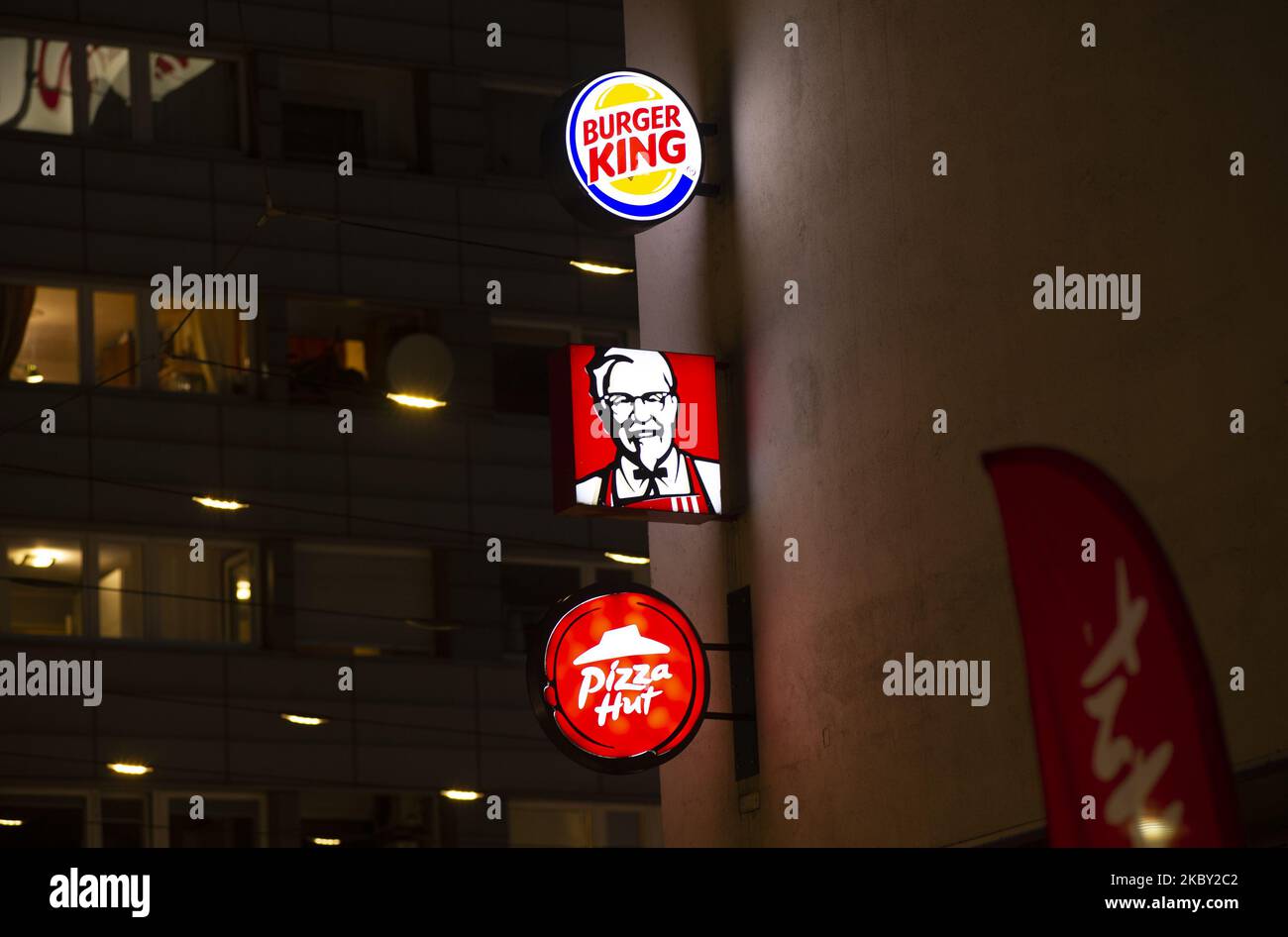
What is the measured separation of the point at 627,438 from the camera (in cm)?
1267

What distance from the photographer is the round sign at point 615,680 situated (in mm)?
11789

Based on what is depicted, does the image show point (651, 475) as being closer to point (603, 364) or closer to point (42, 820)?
point (603, 364)

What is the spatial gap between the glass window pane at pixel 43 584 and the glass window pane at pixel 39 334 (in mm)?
2003

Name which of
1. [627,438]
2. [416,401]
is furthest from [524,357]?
[627,438]

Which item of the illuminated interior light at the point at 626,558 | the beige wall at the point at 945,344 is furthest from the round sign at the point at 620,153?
the illuminated interior light at the point at 626,558

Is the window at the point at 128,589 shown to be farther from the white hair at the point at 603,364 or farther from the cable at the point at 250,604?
the white hair at the point at 603,364

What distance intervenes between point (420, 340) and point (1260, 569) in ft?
61.3

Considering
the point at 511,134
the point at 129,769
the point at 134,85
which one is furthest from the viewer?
the point at 511,134

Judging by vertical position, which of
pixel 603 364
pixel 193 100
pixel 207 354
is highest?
pixel 193 100

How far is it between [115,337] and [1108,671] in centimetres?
1851

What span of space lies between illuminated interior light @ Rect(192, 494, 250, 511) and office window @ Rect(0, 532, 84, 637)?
1.53m
